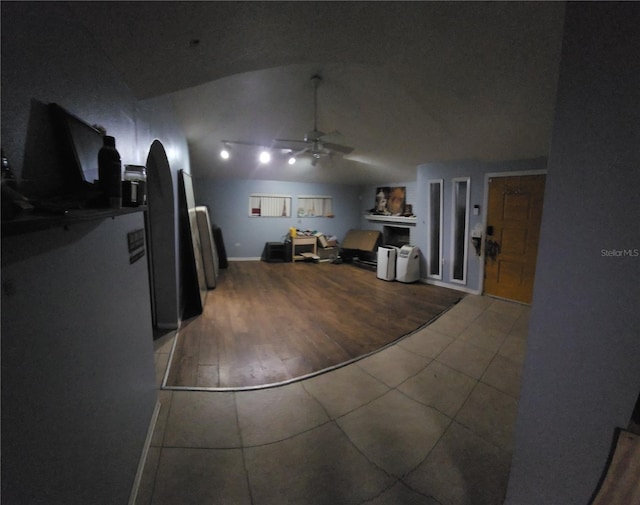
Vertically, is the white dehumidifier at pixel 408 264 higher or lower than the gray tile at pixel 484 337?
higher

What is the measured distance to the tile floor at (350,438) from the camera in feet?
4.41

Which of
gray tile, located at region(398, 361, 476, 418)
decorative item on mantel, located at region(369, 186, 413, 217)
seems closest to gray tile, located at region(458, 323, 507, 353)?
gray tile, located at region(398, 361, 476, 418)

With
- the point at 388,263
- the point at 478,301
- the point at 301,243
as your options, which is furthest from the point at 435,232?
the point at 301,243

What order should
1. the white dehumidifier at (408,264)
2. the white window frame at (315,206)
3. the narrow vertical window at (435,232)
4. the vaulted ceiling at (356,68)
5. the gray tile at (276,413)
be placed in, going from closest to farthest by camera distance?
the vaulted ceiling at (356,68) < the gray tile at (276,413) < the narrow vertical window at (435,232) < the white dehumidifier at (408,264) < the white window frame at (315,206)

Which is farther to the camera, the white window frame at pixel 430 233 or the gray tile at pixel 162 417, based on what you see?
the white window frame at pixel 430 233

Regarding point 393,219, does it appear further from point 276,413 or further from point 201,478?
point 201,478

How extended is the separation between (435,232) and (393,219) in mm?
1873

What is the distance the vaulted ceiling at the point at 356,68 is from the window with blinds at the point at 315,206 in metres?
3.05

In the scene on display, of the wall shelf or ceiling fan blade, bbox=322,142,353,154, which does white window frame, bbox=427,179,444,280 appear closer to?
ceiling fan blade, bbox=322,142,353,154

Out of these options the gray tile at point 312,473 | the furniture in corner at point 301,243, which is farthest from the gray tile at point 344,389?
the furniture in corner at point 301,243

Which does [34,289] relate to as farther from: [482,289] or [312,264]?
[312,264]

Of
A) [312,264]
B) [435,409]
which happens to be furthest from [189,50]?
[312,264]

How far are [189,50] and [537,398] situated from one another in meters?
2.24

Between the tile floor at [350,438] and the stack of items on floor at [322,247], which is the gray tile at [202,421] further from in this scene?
the stack of items on floor at [322,247]
